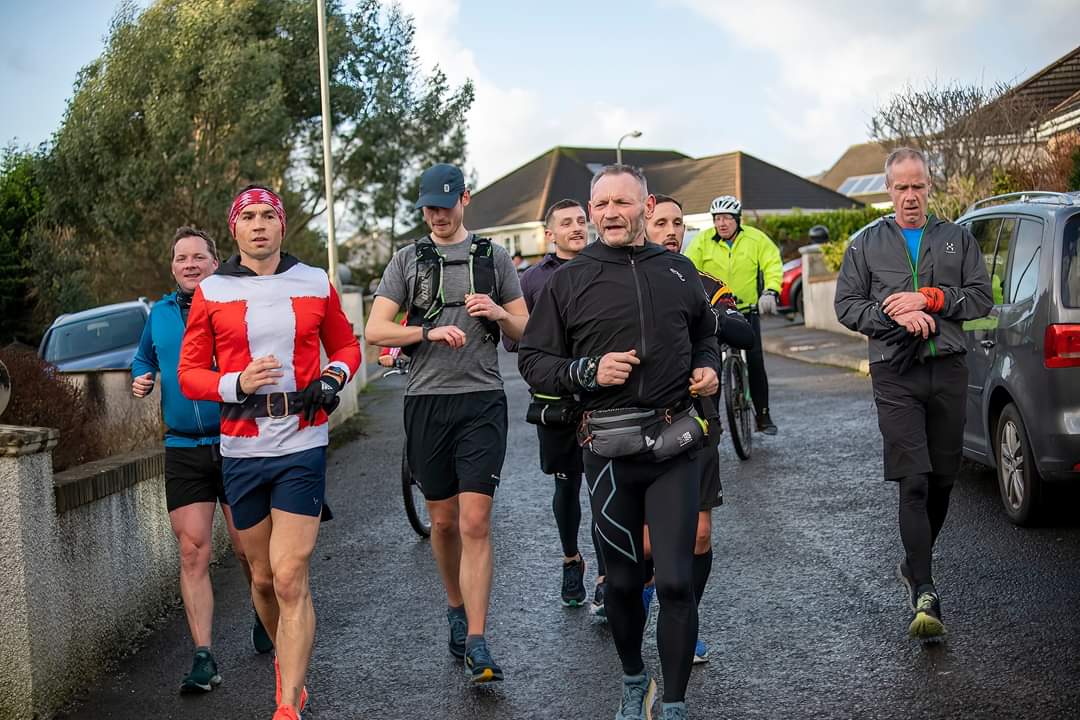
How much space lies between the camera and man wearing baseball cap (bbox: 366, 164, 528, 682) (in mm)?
5746

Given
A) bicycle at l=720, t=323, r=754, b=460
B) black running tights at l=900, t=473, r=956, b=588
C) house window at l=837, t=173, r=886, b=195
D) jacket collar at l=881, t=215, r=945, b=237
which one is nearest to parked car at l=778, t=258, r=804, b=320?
bicycle at l=720, t=323, r=754, b=460

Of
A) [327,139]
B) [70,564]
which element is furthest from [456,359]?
[327,139]

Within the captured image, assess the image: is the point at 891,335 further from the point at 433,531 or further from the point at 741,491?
the point at 741,491

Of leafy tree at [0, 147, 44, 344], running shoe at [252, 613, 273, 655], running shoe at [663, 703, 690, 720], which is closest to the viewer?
running shoe at [663, 703, 690, 720]

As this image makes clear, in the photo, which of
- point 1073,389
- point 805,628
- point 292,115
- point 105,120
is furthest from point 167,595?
point 292,115

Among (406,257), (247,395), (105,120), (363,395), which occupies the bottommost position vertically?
(363,395)

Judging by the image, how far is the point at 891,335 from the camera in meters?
6.00

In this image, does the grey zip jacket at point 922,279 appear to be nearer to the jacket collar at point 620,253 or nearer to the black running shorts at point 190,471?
the jacket collar at point 620,253

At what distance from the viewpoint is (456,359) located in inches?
229

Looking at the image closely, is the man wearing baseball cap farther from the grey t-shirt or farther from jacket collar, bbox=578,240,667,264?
jacket collar, bbox=578,240,667,264

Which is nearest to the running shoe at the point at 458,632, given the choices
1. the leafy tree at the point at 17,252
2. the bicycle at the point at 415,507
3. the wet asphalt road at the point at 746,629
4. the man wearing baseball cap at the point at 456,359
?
the wet asphalt road at the point at 746,629

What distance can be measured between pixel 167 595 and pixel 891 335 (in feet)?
13.9

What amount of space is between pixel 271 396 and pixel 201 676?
5.12 ft

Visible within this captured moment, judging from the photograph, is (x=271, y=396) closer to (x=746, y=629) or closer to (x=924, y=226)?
(x=746, y=629)
